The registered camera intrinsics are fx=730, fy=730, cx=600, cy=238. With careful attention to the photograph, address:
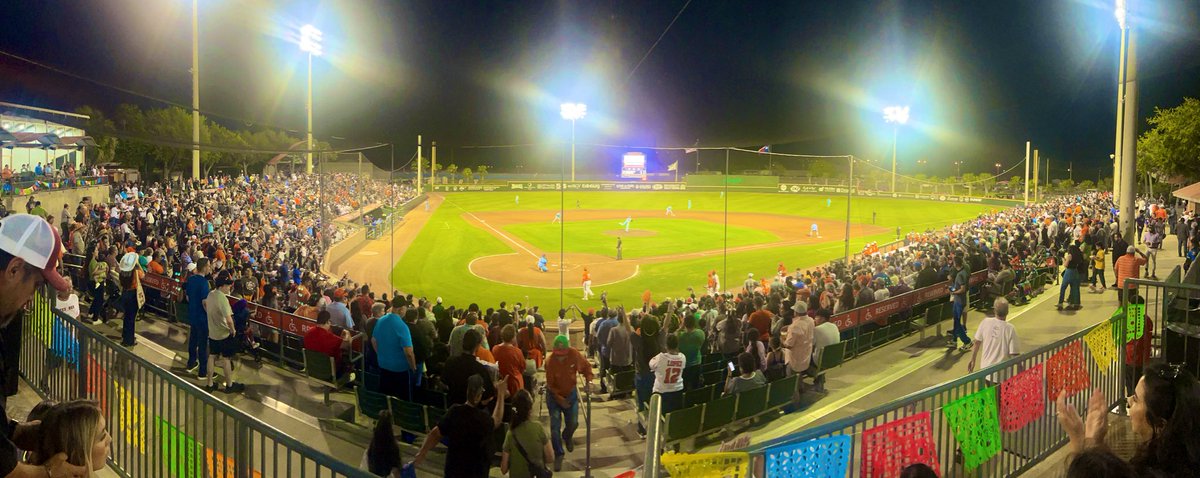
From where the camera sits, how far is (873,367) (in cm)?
1284

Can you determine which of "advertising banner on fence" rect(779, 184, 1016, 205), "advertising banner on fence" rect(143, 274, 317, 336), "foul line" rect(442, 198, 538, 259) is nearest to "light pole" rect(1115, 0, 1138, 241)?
"advertising banner on fence" rect(143, 274, 317, 336)

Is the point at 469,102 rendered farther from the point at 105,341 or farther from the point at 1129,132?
the point at 105,341

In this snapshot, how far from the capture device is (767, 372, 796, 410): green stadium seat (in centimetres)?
1003

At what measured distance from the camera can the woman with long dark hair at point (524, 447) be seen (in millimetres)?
6445

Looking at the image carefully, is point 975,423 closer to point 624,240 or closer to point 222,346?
point 222,346

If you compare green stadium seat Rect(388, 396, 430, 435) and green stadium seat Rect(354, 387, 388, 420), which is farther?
green stadium seat Rect(354, 387, 388, 420)

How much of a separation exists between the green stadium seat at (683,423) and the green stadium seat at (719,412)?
0.41 ft

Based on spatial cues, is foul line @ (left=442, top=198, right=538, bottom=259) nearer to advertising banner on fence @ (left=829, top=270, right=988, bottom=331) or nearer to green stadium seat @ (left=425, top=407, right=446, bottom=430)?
advertising banner on fence @ (left=829, top=270, right=988, bottom=331)

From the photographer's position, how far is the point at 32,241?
309 centimetres

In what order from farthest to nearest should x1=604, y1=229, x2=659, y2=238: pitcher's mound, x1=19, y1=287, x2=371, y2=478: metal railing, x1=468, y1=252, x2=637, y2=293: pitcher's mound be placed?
x1=604, y1=229, x2=659, y2=238: pitcher's mound, x1=468, y1=252, x2=637, y2=293: pitcher's mound, x1=19, y1=287, x2=371, y2=478: metal railing

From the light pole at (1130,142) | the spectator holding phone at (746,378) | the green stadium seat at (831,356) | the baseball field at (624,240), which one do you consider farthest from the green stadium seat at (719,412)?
the light pole at (1130,142)

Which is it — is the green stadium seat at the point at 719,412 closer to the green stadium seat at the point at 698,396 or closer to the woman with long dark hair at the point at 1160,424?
the green stadium seat at the point at 698,396

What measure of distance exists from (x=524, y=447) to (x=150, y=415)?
2.88 metres

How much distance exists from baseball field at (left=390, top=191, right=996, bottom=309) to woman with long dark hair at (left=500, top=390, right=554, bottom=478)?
12286 millimetres
